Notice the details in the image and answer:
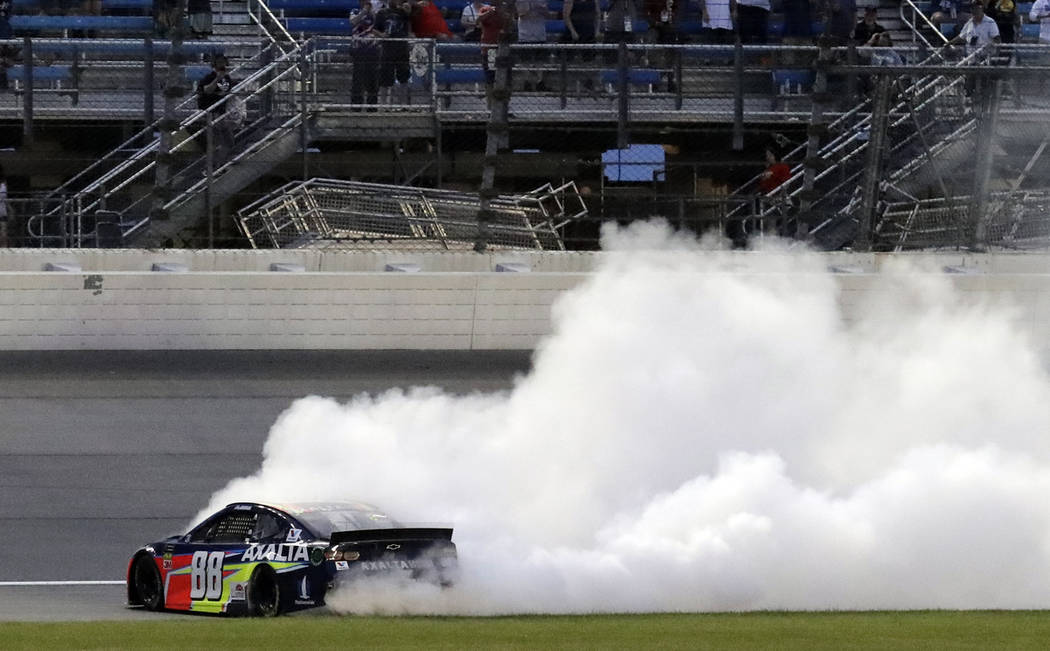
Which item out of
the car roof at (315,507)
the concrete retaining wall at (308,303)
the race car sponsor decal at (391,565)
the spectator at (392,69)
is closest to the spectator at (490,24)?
the spectator at (392,69)

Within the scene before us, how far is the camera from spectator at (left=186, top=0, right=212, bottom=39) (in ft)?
A: 71.4

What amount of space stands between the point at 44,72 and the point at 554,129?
5.92m

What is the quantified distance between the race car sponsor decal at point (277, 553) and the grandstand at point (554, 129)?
27.4 feet

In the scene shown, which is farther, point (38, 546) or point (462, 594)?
point (38, 546)

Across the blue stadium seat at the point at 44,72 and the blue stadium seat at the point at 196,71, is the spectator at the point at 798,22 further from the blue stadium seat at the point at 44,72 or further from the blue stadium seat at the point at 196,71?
the blue stadium seat at the point at 44,72

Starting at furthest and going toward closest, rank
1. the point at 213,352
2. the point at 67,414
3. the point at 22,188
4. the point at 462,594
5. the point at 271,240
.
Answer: the point at 22,188
the point at 271,240
the point at 213,352
the point at 67,414
the point at 462,594

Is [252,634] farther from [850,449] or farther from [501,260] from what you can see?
[501,260]

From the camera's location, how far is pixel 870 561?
32.8 ft

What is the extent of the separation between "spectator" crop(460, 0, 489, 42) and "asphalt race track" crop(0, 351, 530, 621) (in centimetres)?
623

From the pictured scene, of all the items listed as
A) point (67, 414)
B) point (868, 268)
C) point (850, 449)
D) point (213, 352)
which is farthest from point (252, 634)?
point (868, 268)

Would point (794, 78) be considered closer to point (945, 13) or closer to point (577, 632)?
point (945, 13)

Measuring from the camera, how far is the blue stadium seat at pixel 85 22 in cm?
2280

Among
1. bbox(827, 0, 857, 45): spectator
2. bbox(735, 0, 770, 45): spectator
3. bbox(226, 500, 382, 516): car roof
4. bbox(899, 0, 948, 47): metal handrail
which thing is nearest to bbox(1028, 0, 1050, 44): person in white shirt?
bbox(899, 0, 948, 47): metal handrail

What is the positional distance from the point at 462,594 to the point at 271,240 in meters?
9.97
